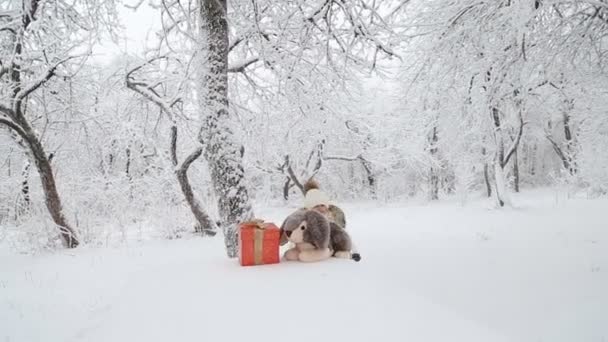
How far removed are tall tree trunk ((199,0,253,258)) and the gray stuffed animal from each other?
85cm

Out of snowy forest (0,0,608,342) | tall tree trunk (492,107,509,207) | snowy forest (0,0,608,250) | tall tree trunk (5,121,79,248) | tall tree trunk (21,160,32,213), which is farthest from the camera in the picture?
tall tree trunk (492,107,509,207)

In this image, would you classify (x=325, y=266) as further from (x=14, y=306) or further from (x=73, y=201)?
(x=73, y=201)

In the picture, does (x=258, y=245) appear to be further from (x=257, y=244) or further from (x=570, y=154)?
(x=570, y=154)

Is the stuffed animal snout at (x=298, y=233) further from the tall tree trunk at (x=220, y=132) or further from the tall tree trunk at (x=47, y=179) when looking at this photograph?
the tall tree trunk at (x=47, y=179)

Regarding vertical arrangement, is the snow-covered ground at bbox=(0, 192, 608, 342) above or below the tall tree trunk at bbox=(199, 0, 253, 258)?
below

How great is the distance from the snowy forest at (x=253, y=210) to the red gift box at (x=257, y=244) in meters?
0.03

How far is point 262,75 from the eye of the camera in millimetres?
6145

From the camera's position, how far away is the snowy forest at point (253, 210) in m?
2.56

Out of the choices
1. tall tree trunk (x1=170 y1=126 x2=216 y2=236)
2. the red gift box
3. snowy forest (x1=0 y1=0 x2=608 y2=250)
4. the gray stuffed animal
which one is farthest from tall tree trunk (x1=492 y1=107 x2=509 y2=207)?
the red gift box

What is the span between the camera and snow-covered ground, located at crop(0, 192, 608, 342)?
226 cm

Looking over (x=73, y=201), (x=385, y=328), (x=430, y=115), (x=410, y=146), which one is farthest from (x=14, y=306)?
(x=410, y=146)

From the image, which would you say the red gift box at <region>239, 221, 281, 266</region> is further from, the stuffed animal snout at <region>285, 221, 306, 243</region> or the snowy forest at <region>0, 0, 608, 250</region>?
the snowy forest at <region>0, 0, 608, 250</region>

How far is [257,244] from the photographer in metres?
3.37

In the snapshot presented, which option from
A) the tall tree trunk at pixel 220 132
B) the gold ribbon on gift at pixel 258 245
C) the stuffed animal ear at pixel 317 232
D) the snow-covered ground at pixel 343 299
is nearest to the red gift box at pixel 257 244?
the gold ribbon on gift at pixel 258 245
